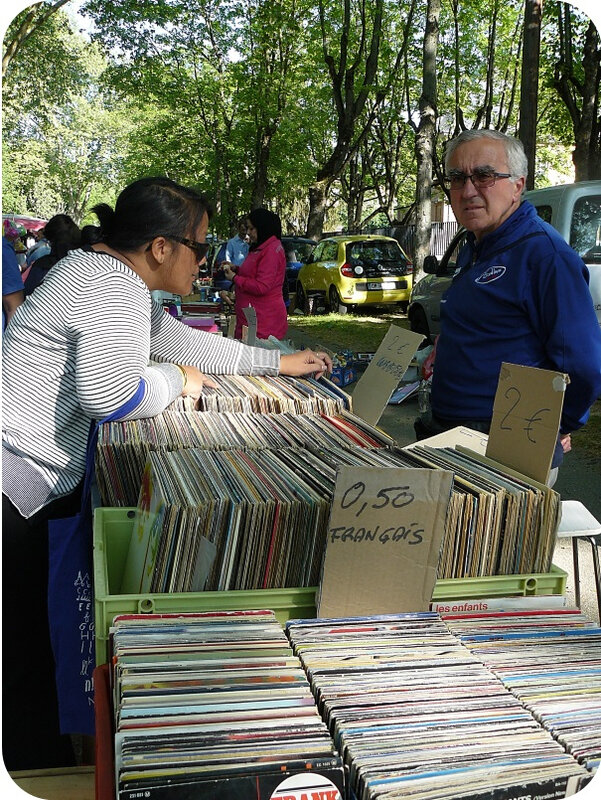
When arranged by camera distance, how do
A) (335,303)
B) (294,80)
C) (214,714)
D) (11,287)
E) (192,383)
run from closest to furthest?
1. (214,714)
2. (192,383)
3. (11,287)
4. (335,303)
5. (294,80)

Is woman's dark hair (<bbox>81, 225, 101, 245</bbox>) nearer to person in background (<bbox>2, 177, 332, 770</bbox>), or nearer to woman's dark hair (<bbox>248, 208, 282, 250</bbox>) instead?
person in background (<bbox>2, 177, 332, 770</bbox>)

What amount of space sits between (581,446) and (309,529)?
649 centimetres

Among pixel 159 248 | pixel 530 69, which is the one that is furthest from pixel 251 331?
pixel 530 69

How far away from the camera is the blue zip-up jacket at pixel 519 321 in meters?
2.81

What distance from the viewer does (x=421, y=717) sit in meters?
1.40

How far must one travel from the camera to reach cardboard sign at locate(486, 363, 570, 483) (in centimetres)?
210

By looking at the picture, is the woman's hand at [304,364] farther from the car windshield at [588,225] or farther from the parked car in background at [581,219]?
the car windshield at [588,225]

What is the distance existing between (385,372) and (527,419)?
3.23ft

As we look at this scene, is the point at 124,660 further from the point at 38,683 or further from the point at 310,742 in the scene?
the point at 38,683

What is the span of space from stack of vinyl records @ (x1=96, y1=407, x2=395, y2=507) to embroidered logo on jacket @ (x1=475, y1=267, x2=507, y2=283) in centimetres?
73

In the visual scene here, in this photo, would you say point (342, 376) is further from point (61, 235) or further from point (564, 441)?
point (564, 441)

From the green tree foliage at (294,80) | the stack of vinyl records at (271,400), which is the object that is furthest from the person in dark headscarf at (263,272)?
the green tree foliage at (294,80)

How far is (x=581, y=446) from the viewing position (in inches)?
305

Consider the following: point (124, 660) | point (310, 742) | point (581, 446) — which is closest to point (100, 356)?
point (124, 660)
